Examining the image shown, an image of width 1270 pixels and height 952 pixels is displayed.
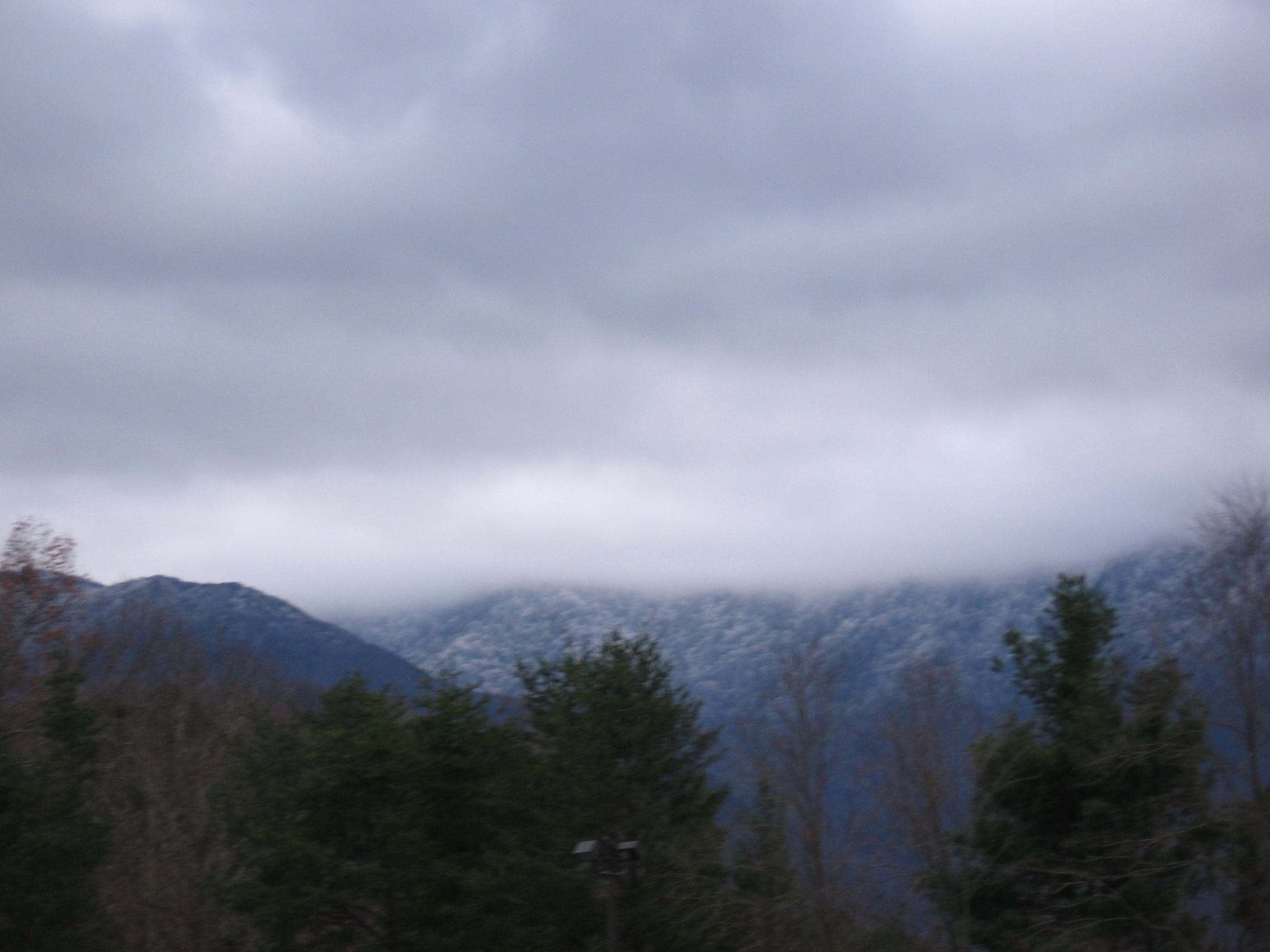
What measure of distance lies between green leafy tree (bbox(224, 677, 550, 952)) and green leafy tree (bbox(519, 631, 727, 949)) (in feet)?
4.80

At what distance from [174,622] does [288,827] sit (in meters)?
44.9

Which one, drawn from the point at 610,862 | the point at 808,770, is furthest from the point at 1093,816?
the point at 610,862

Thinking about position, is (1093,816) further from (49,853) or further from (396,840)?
(49,853)

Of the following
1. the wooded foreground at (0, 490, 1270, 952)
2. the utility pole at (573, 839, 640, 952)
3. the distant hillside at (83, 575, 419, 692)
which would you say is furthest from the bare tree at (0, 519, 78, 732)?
the distant hillside at (83, 575, 419, 692)

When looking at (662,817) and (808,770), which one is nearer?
(662,817)

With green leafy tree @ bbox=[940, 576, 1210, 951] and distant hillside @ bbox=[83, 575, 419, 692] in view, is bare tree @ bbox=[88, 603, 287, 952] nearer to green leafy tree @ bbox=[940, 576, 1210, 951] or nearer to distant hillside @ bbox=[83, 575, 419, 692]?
green leafy tree @ bbox=[940, 576, 1210, 951]

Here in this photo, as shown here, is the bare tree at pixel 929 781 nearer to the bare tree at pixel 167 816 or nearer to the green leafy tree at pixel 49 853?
the bare tree at pixel 167 816

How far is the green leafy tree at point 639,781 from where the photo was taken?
29656 millimetres

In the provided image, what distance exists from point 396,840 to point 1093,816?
20.4 m

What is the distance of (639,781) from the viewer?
32.1 meters

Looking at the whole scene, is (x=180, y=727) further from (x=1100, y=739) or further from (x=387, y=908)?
(x=1100, y=739)

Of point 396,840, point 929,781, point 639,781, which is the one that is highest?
point 639,781

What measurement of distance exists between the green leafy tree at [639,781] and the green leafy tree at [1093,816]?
7.80 metres

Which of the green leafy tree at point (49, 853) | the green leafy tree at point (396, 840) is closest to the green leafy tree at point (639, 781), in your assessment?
the green leafy tree at point (396, 840)
